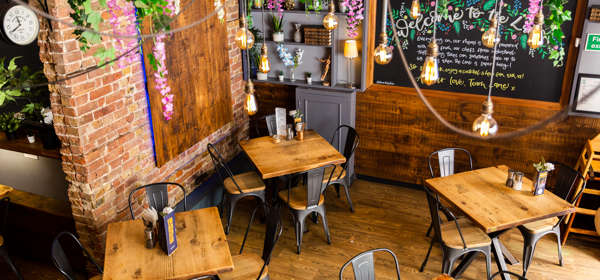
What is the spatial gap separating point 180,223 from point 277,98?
264 centimetres

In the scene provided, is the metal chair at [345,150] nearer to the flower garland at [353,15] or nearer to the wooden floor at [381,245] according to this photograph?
the wooden floor at [381,245]

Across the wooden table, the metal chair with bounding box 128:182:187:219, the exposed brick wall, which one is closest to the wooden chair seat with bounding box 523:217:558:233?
the wooden table

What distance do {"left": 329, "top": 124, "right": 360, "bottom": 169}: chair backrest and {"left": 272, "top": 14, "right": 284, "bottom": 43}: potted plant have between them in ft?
4.05

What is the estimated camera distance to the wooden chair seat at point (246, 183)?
4645 mm

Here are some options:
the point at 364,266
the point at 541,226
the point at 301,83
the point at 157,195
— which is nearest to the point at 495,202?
the point at 541,226

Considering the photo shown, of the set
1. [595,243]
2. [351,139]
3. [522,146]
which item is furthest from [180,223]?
[595,243]

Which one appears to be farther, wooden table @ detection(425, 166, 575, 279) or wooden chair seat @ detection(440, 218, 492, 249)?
wooden chair seat @ detection(440, 218, 492, 249)

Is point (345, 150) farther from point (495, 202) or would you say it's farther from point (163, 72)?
point (163, 72)

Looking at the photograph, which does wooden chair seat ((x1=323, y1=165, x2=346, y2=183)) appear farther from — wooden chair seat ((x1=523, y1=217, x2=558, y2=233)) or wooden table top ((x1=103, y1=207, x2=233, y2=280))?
wooden chair seat ((x1=523, y1=217, x2=558, y2=233))

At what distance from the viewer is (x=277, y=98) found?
5781 millimetres

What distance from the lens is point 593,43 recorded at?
4.25 m

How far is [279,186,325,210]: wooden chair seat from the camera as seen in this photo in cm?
436

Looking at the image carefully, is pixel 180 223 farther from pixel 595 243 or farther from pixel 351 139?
pixel 595 243

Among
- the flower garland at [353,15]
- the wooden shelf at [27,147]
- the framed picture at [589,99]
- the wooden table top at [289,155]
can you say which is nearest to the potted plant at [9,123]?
the wooden shelf at [27,147]
